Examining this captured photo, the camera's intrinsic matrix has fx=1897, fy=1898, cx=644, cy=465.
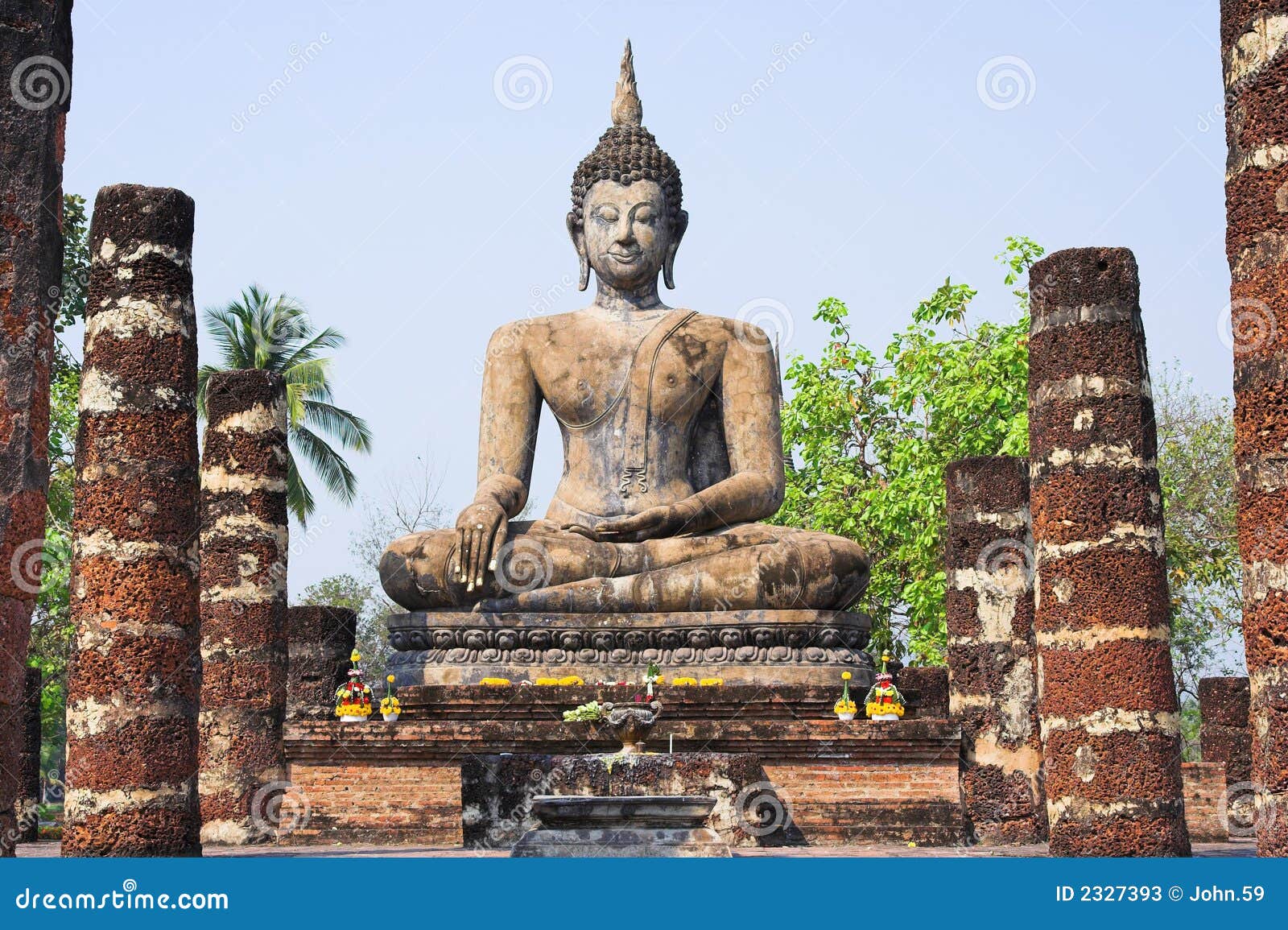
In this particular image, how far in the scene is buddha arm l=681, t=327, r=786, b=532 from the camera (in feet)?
54.7

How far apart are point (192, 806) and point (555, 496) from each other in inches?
244

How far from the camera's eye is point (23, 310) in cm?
1100

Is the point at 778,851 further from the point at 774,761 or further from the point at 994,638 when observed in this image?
the point at 994,638

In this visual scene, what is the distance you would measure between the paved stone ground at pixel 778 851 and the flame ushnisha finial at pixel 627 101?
7.71 metres

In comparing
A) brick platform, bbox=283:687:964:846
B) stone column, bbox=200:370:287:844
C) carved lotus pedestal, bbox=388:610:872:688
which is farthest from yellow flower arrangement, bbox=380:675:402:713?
stone column, bbox=200:370:287:844

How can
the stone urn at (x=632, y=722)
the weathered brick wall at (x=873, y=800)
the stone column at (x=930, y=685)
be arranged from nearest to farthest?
the stone urn at (x=632, y=722) → the weathered brick wall at (x=873, y=800) → the stone column at (x=930, y=685)

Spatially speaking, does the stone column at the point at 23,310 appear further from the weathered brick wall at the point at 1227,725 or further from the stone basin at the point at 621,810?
the weathered brick wall at the point at 1227,725

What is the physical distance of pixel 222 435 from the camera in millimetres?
16625

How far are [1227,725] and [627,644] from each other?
8.98 meters

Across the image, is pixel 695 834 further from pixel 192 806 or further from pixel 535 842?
pixel 192 806

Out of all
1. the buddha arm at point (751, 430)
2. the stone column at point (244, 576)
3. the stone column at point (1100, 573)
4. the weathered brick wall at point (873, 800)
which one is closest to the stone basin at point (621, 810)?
the stone column at point (1100, 573)

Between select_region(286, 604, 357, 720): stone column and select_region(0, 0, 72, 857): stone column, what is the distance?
6.27 meters

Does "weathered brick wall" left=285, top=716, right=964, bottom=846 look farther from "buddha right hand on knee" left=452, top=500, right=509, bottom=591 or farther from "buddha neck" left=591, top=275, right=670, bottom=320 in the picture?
"buddha neck" left=591, top=275, right=670, bottom=320

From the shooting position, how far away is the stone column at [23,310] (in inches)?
426
